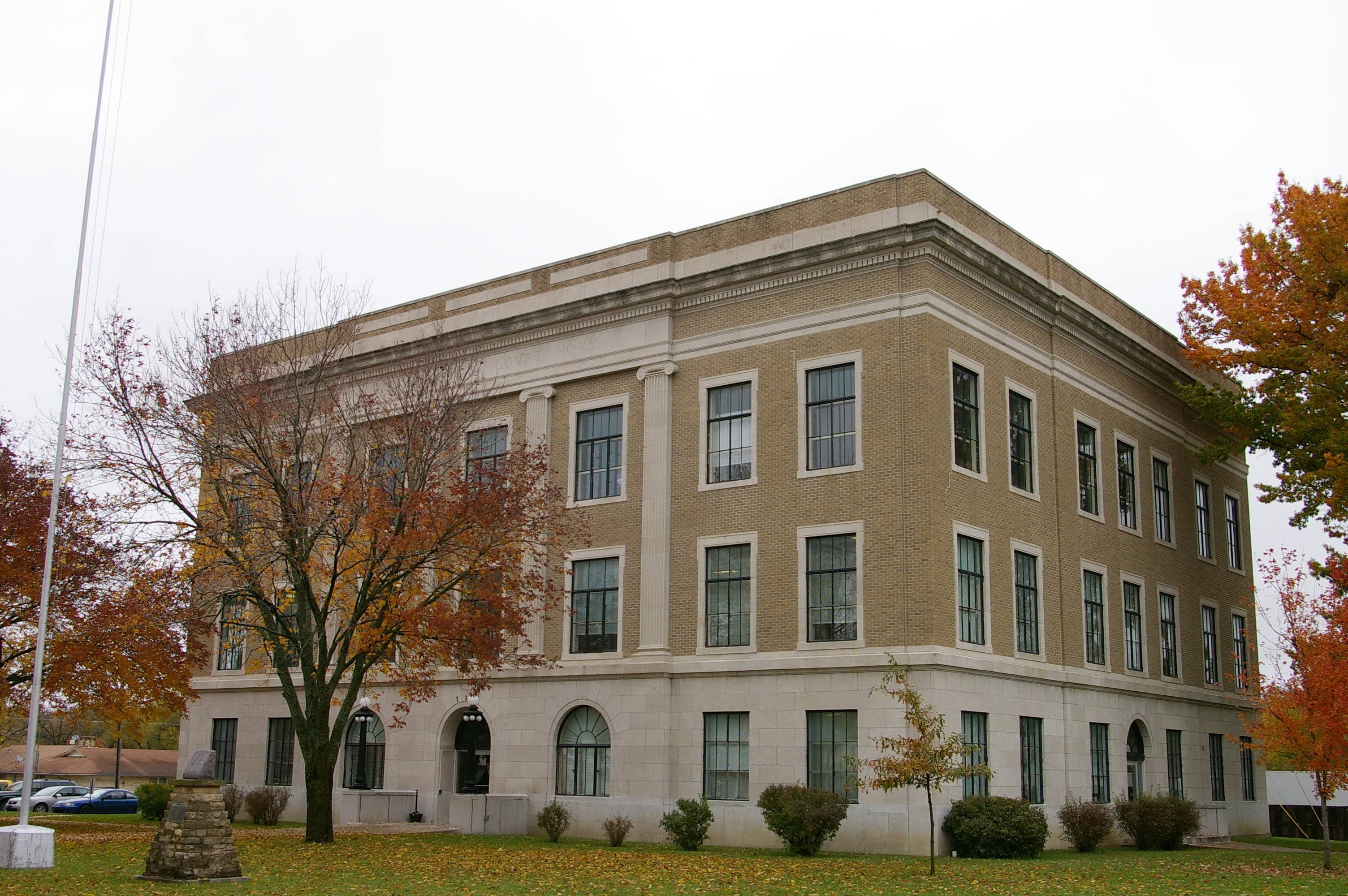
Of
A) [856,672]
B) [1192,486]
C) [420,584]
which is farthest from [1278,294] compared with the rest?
[420,584]

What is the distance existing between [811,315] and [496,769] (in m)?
14.2

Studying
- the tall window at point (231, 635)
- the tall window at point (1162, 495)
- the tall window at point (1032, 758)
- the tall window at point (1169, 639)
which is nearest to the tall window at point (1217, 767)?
the tall window at point (1169, 639)

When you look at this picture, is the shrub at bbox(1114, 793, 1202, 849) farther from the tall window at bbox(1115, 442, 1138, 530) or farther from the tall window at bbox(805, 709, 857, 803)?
the tall window at bbox(1115, 442, 1138, 530)

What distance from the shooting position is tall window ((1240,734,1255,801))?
4134cm

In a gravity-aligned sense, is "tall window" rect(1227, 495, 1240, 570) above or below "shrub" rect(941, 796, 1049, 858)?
above

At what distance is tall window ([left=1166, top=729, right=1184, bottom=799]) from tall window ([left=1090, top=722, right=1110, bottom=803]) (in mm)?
3851

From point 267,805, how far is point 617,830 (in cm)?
1313

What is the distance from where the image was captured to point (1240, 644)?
140ft

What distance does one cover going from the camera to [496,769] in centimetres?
3416

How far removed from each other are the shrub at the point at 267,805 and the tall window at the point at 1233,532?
30.5 m

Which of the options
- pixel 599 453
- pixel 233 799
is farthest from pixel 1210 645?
pixel 233 799

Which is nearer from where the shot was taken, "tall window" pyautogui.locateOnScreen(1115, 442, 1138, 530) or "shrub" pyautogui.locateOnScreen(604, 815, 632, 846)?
"shrub" pyautogui.locateOnScreen(604, 815, 632, 846)

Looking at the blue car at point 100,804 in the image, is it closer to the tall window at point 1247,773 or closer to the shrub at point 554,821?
the shrub at point 554,821

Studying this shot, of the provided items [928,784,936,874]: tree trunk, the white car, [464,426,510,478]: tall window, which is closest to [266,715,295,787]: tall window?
[464,426,510,478]: tall window
